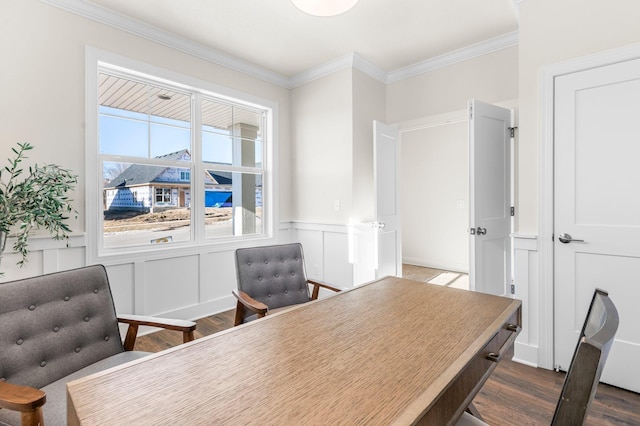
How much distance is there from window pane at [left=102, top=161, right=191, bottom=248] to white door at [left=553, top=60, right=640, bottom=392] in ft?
10.8

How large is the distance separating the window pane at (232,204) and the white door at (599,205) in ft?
9.89

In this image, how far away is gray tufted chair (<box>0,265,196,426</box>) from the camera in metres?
1.28

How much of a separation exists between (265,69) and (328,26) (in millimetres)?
1163

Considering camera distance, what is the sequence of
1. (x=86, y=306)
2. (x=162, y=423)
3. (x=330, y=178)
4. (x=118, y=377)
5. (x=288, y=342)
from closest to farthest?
→ (x=162, y=423)
(x=118, y=377)
(x=288, y=342)
(x=86, y=306)
(x=330, y=178)

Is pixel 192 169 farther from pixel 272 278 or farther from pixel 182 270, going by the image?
pixel 272 278

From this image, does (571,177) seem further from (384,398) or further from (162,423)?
(162,423)

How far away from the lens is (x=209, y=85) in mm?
3400

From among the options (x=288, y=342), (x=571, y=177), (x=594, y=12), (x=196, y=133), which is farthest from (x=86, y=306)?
(x=594, y=12)

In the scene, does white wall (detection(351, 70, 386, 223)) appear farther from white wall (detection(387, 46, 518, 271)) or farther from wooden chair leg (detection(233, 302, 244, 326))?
wooden chair leg (detection(233, 302, 244, 326))

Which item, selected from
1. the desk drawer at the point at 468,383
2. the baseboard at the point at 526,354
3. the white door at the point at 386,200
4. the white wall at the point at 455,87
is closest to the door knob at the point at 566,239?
the baseboard at the point at 526,354

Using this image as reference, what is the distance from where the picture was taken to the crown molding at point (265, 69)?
265cm

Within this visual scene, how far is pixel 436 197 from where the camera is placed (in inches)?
230

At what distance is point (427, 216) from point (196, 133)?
4.27m

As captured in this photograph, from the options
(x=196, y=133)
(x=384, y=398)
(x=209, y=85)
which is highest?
(x=209, y=85)
